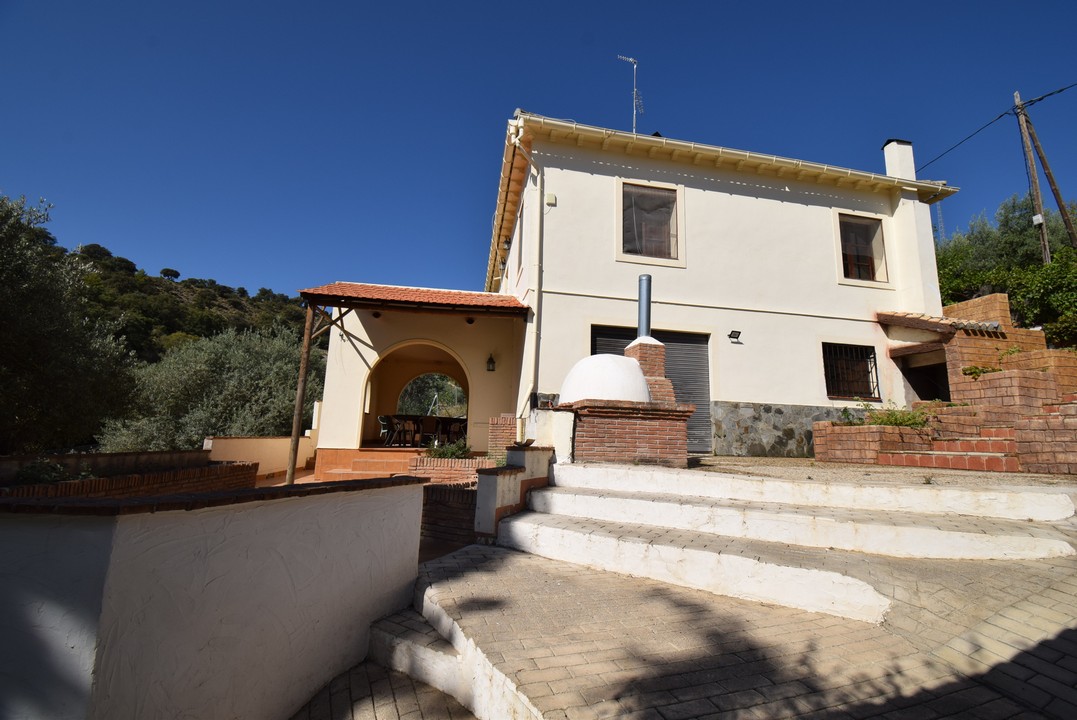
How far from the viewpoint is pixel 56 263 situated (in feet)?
32.0

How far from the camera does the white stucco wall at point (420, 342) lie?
10.5 metres

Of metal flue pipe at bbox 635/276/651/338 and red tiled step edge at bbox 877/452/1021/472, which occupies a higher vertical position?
metal flue pipe at bbox 635/276/651/338

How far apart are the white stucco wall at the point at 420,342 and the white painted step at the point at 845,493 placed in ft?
19.6

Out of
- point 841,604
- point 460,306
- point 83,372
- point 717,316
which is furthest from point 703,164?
point 83,372

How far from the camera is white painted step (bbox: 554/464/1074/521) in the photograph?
3324 mm

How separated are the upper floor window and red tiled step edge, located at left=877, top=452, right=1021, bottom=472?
541 centimetres

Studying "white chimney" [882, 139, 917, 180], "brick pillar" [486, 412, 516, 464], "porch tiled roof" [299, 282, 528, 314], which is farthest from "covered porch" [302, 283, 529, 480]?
"white chimney" [882, 139, 917, 180]

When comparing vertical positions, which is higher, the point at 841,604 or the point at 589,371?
the point at 589,371

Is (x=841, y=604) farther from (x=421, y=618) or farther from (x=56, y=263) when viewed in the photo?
(x=56, y=263)

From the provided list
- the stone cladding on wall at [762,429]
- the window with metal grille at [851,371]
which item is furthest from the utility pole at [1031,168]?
the stone cladding on wall at [762,429]

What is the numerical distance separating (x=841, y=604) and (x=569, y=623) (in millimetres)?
1500

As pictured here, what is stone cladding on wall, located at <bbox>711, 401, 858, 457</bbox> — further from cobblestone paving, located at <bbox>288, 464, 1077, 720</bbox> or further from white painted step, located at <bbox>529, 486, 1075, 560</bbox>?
cobblestone paving, located at <bbox>288, 464, 1077, 720</bbox>

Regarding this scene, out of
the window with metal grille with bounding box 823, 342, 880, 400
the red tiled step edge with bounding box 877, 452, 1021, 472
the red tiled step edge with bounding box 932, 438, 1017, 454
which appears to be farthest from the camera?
the window with metal grille with bounding box 823, 342, 880, 400

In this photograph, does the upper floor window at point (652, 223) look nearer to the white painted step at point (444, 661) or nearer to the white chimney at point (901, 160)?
the white chimney at point (901, 160)
